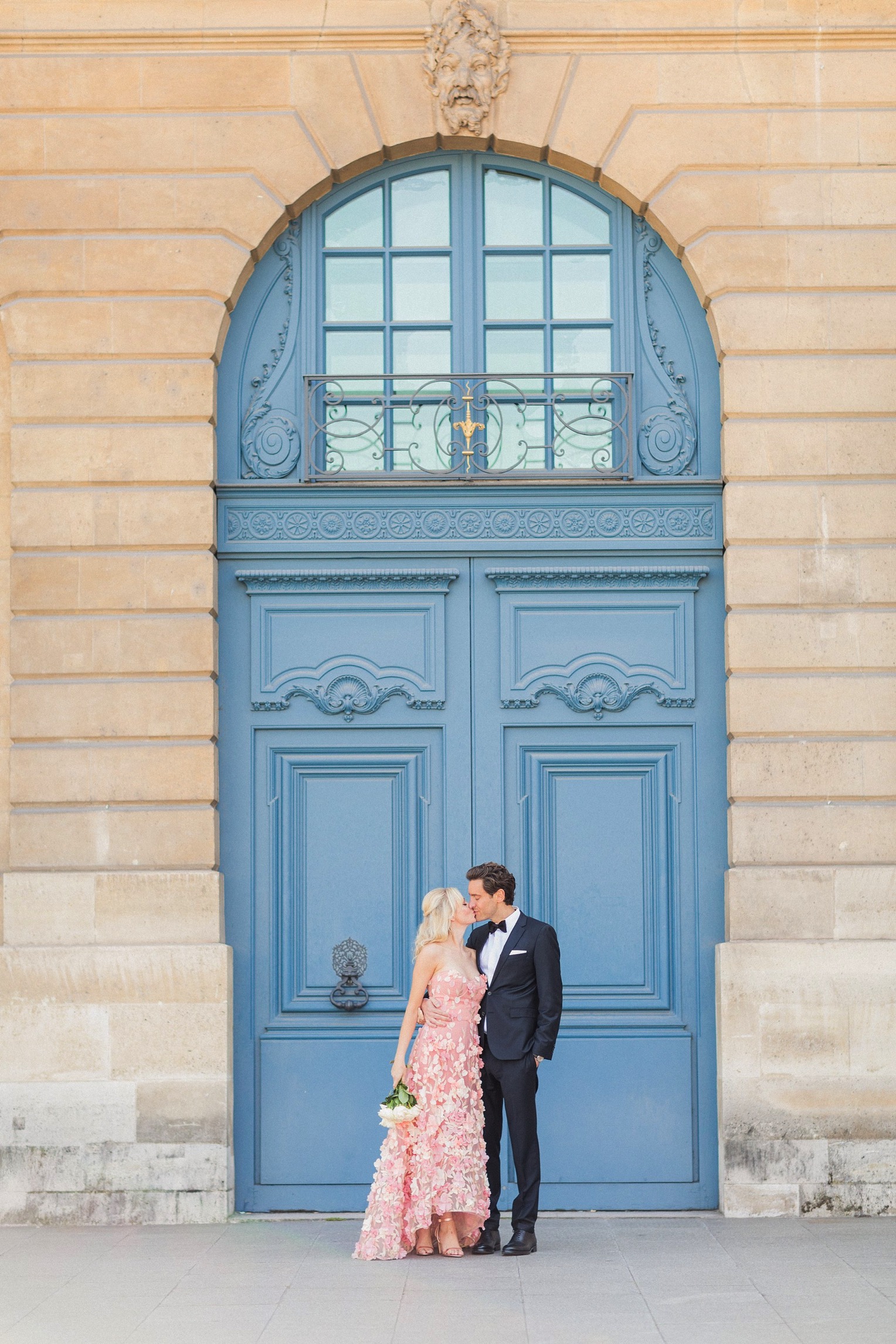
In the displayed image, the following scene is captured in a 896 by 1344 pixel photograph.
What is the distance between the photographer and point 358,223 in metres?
9.47

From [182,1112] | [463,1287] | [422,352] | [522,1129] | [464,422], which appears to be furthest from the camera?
[422,352]

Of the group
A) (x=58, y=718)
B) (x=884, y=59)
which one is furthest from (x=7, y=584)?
(x=884, y=59)

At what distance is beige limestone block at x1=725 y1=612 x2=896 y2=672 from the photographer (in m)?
8.80

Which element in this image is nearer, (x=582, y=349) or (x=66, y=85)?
(x=66, y=85)

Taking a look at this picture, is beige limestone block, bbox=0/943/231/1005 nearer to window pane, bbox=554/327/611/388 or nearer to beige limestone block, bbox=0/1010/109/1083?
beige limestone block, bbox=0/1010/109/1083

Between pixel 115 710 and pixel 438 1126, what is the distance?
118 inches

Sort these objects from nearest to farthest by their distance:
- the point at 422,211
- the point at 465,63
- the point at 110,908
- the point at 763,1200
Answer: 1. the point at 763,1200
2. the point at 110,908
3. the point at 465,63
4. the point at 422,211

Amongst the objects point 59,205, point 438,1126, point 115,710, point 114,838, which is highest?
point 59,205

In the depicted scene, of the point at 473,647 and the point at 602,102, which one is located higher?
the point at 602,102

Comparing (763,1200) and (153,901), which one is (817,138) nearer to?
(153,901)

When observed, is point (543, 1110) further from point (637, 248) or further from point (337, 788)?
point (637, 248)

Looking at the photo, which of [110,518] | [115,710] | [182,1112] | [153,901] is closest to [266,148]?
[110,518]

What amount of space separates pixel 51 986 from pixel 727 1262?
389 cm

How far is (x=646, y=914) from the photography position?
897cm
